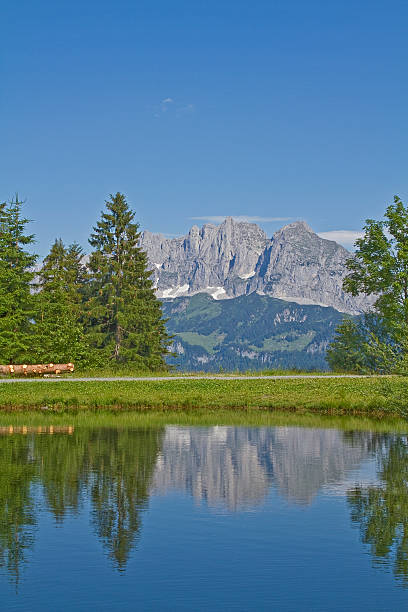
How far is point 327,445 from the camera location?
29.8 metres

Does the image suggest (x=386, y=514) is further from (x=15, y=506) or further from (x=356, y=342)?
(x=356, y=342)

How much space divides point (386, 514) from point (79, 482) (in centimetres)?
879

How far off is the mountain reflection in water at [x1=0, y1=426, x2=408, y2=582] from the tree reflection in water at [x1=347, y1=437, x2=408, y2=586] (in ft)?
0.08

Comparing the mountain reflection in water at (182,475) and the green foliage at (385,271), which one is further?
the green foliage at (385,271)

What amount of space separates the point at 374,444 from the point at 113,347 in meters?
55.3

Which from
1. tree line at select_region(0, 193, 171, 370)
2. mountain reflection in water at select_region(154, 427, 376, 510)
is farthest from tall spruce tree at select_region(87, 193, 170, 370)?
mountain reflection in water at select_region(154, 427, 376, 510)

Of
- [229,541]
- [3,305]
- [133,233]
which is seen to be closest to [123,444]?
[229,541]

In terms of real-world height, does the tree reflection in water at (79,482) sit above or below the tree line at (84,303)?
below

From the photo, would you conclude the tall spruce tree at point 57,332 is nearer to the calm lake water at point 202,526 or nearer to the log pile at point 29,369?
the log pile at point 29,369

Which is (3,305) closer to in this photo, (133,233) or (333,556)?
(133,233)

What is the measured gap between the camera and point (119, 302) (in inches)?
3297

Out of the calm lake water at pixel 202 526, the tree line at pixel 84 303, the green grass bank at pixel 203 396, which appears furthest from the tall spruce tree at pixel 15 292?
the calm lake water at pixel 202 526

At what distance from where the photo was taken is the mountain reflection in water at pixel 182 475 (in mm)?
16703

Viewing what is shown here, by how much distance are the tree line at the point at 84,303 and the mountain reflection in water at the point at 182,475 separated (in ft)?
104
